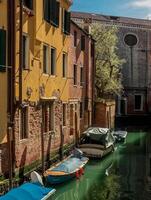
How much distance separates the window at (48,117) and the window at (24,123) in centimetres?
211

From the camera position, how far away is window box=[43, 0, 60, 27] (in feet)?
57.7

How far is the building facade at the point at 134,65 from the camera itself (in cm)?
4628

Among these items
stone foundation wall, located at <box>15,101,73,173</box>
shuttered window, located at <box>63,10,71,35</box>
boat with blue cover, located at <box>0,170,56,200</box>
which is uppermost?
shuttered window, located at <box>63,10,71,35</box>

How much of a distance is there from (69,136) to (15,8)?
30.6 ft

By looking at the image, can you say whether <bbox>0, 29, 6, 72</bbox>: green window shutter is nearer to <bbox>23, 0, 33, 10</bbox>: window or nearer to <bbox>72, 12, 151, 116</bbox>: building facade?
<bbox>23, 0, 33, 10</bbox>: window

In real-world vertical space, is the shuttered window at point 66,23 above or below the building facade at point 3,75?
above

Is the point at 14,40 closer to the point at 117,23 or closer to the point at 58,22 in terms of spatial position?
the point at 58,22

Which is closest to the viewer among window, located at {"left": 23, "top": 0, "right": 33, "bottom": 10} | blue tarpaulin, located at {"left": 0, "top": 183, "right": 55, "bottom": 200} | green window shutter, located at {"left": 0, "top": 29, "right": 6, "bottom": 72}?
blue tarpaulin, located at {"left": 0, "top": 183, "right": 55, "bottom": 200}

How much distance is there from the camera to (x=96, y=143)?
2283cm

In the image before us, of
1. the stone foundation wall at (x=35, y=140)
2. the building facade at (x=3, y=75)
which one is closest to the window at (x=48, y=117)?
the stone foundation wall at (x=35, y=140)

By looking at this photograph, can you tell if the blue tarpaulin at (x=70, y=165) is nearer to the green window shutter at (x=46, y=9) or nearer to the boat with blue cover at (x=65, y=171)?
the boat with blue cover at (x=65, y=171)

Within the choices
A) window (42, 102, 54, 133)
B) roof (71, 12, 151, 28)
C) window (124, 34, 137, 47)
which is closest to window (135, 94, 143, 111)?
window (124, 34, 137, 47)

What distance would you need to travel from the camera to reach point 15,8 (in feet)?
46.9

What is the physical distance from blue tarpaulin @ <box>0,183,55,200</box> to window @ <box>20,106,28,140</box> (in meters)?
3.63
